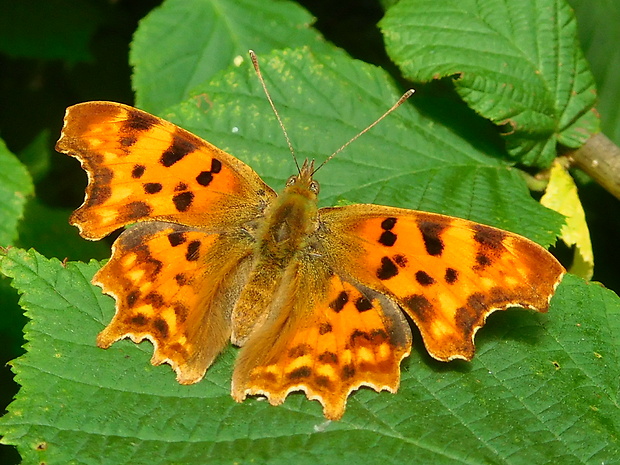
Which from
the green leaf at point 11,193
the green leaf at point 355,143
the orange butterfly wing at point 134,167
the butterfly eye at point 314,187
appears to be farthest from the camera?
the green leaf at point 11,193

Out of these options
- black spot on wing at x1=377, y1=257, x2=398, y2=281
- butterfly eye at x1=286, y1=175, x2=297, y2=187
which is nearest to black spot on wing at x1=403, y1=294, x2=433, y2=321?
black spot on wing at x1=377, y1=257, x2=398, y2=281

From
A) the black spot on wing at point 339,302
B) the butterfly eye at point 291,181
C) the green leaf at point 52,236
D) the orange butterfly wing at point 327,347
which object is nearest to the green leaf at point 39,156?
the green leaf at point 52,236

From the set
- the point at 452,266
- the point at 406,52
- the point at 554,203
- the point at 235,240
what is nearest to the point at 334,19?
the point at 406,52

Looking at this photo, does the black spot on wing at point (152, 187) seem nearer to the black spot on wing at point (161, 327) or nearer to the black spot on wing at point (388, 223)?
the black spot on wing at point (161, 327)

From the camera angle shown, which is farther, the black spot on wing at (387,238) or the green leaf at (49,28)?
the green leaf at (49,28)

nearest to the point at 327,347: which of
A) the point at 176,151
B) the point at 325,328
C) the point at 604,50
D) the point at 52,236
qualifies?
the point at 325,328

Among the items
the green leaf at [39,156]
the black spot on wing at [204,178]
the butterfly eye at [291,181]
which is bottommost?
the green leaf at [39,156]

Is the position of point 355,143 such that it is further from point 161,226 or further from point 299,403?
point 299,403

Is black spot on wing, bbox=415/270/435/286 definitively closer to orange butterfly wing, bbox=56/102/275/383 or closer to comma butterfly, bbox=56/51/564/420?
comma butterfly, bbox=56/51/564/420
